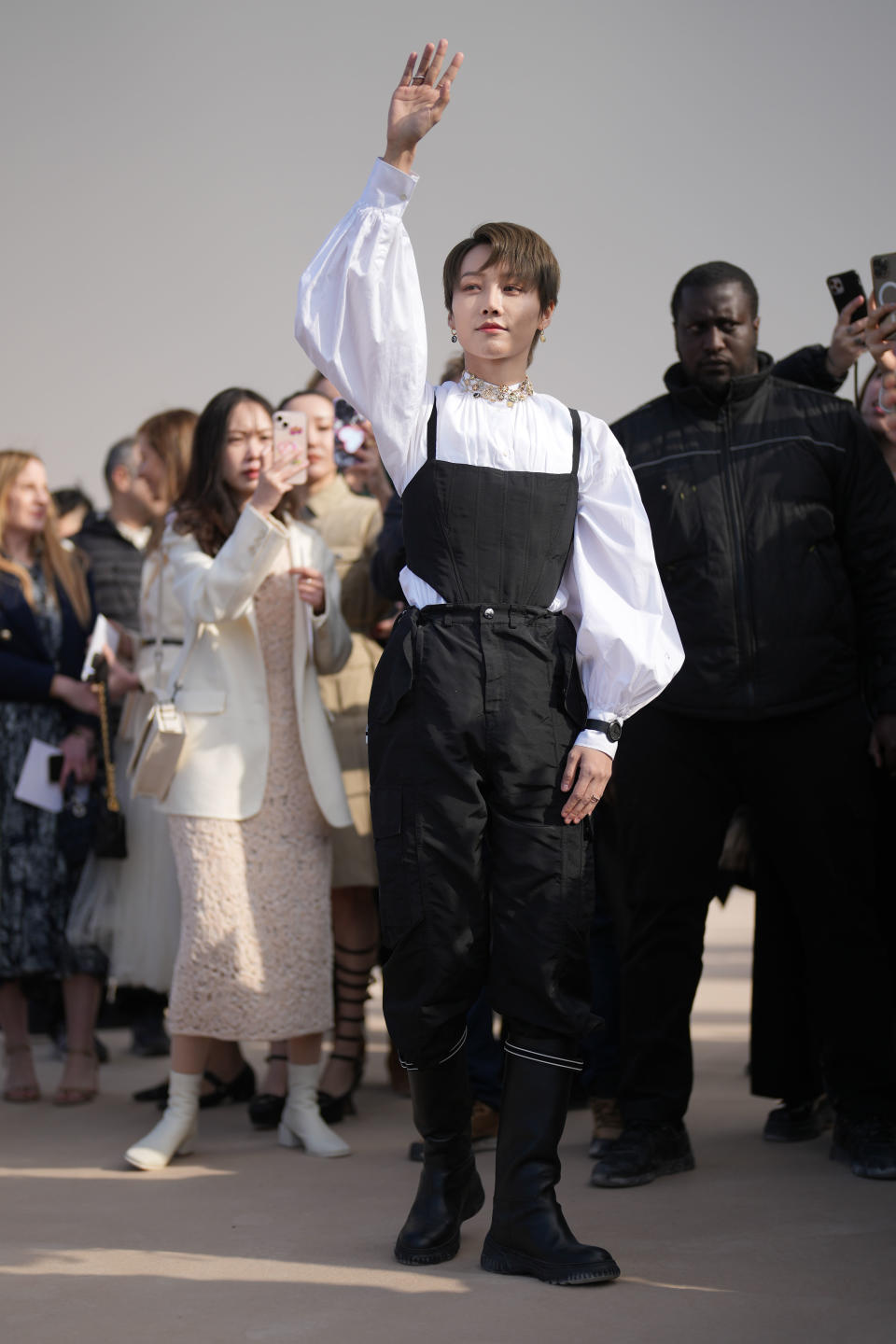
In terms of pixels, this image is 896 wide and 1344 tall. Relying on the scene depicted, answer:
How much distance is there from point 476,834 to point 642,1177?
109 centimetres

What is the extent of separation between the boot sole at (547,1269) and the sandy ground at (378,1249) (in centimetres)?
2

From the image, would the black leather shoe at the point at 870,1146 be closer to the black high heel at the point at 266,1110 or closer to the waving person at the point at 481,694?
the waving person at the point at 481,694

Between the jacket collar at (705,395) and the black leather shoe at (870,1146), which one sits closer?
the black leather shoe at (870,1146)

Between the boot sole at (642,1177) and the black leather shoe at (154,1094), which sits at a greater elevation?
the boot sole at (642,1177)

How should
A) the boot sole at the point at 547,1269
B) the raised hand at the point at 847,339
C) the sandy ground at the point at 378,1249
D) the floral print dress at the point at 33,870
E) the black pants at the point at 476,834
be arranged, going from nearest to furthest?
the sandy ground at the point at 378,1249 → the boot sole at the point at 547,1269 → the black pants at the point at 476,834 → the raised hand at the point at 847,339 → the floral print dress at the point at 33,870

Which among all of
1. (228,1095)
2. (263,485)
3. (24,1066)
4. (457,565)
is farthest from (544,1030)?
(24,1066)

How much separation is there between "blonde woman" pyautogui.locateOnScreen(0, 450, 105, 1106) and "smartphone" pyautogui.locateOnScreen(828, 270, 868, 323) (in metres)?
2.41

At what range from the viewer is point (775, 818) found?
11.2 ft

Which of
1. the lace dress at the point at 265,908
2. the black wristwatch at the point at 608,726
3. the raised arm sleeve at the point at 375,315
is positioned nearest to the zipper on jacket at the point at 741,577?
the black wristwatch at the point at 608,726

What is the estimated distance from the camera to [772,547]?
11.1 ft

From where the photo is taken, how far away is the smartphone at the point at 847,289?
362 cm

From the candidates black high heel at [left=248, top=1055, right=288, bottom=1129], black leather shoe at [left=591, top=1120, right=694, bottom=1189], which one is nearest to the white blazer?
black high heel at [left=248, top=1055, right=288, bottom=1129]

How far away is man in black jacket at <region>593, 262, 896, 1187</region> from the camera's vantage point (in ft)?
11.0

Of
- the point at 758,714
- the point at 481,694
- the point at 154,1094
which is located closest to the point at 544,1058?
the point at 481,694
